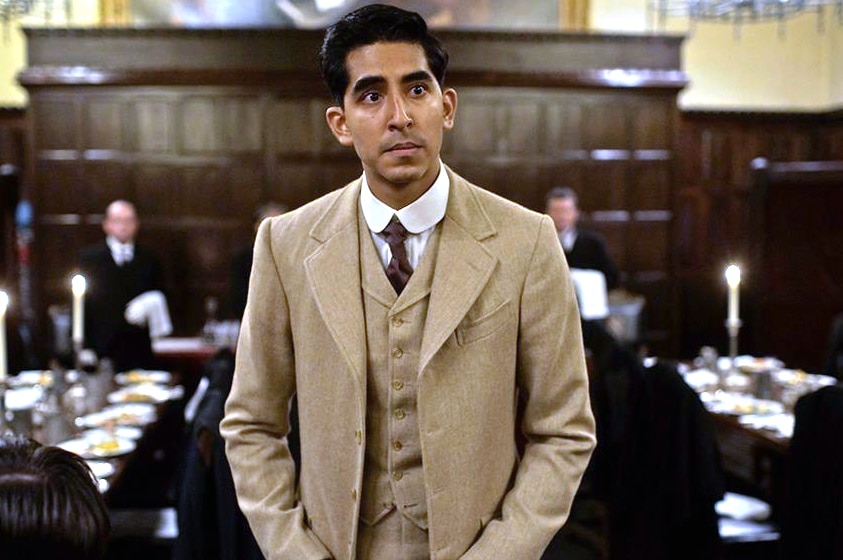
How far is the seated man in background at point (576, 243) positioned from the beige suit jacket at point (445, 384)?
531 centimetres

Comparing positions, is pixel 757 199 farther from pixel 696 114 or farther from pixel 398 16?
pixel 398 16

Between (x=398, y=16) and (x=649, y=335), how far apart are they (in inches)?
308

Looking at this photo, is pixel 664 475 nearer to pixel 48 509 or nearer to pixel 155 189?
pixel 48 509

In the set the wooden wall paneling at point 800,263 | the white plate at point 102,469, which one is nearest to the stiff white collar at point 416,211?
the white plate at point 102,469

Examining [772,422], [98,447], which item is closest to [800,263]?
[772,422]

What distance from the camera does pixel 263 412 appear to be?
6.24 feet

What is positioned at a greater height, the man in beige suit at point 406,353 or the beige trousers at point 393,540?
the man in beige suit at point 406,353

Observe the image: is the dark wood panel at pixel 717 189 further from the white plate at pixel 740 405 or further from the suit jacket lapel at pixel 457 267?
the suit jacket lapel at pixel 457 267

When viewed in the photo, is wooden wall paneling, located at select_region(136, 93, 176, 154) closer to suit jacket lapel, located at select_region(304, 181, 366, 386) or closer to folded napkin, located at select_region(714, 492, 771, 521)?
folded napkin, located at select_region(714, 492, 771, 521)

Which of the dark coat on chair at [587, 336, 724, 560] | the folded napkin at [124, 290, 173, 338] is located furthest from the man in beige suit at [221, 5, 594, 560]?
the folded napkin at [124, 290, 173, 338]

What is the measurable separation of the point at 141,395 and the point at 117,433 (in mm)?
917

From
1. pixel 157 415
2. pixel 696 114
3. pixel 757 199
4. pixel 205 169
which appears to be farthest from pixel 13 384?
pixel 696 114

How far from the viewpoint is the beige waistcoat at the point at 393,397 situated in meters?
1.79

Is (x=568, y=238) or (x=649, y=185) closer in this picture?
(x=568, y=238)
